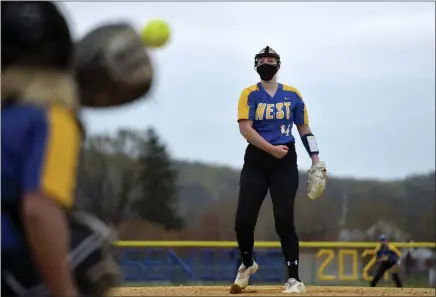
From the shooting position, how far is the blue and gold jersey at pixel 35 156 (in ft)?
9.57

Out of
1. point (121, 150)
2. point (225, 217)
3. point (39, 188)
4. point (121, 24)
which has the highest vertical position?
point (121, 24)

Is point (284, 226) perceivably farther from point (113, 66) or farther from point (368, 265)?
point (368, 265)

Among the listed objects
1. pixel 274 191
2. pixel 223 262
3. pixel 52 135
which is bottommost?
pixel 223 262

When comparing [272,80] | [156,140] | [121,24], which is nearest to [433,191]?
[156,140]

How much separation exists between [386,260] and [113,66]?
1587cm

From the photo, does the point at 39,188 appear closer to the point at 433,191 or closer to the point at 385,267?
the point at 385,267

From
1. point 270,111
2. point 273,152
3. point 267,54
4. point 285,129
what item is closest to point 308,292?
point 273,152

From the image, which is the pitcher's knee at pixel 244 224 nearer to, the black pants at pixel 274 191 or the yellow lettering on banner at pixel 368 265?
the black pants at pixel 274 191

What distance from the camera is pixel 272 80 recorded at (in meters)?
7.12

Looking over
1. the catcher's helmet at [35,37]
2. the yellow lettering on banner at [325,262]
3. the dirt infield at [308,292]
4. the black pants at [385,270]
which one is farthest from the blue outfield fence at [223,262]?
the catcher's helmet at [35,37]

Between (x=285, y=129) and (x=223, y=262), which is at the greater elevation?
(x=285, y=129)

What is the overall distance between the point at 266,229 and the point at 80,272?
775 inches

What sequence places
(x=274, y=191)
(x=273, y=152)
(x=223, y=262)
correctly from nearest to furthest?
(x=273, y=152) < (x=274, y=191) < (x=223, y=262)

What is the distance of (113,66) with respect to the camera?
3336 millimetres
